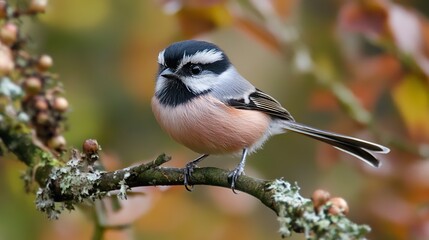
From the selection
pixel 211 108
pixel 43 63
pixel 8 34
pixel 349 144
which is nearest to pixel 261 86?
pixel 349 144

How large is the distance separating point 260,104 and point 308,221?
1939 mm

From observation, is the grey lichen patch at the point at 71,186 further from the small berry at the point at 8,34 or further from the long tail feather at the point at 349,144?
the long tail feather at the point at 349,144

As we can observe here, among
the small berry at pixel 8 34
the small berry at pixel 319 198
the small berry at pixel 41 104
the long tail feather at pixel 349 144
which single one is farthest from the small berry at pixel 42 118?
the long tail feather at pixel 349 144

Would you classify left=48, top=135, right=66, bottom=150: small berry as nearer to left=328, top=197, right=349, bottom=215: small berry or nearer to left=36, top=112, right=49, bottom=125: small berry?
left=36, top=112, right=49, bottom=125: small berry

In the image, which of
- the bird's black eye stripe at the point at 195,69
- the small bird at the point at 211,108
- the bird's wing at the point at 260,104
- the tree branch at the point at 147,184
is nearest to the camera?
the tree branch at the point at 147,184

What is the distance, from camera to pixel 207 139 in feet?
11.1

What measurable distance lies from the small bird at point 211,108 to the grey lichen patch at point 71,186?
26.9 inches

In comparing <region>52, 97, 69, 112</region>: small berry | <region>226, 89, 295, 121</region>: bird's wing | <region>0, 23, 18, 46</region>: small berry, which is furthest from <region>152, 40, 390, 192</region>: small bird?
<region>0, 23, 18, 46</region>: small berry

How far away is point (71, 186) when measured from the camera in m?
2.66

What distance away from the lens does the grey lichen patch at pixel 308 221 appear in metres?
1.96

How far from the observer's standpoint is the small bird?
341 cm

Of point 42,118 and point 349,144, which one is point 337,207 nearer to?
point 42,118

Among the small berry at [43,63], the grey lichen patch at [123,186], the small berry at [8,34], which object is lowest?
the grey lichen patch at [123,186]

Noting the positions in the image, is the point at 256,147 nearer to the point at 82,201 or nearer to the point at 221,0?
the point at 221,0
